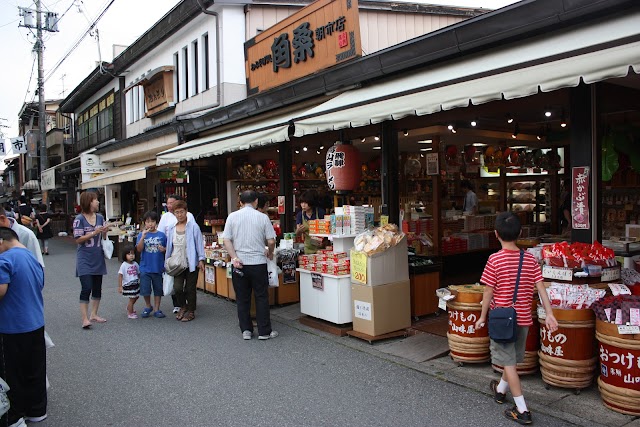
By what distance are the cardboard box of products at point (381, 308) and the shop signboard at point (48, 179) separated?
24.2 m

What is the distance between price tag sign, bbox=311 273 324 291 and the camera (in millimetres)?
7367

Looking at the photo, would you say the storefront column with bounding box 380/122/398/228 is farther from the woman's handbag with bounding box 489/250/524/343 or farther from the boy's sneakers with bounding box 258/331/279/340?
the woman's handbag with bounding box 489/250/524/343

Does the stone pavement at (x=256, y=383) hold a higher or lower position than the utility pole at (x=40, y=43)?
lower

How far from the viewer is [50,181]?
1045 inches

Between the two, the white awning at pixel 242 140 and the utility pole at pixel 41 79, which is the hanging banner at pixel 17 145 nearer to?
the utility pole at pixel 41 79

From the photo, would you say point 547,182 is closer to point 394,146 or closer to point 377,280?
point 394,146

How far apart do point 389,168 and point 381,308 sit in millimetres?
2281

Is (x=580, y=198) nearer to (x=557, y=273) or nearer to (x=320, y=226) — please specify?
(x=557, y=273)

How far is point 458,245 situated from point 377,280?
188 inches

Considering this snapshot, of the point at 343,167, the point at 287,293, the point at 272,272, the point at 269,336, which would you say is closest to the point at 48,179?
the point at 287,293

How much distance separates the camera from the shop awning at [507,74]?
4.27 meters

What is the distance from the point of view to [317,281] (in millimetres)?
7430

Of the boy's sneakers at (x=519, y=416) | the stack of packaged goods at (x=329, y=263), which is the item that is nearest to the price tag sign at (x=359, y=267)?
the stack of packaged goods at (x=329, y=263)

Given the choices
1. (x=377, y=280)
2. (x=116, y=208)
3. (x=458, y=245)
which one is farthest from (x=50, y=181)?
(x=377, y=280)
